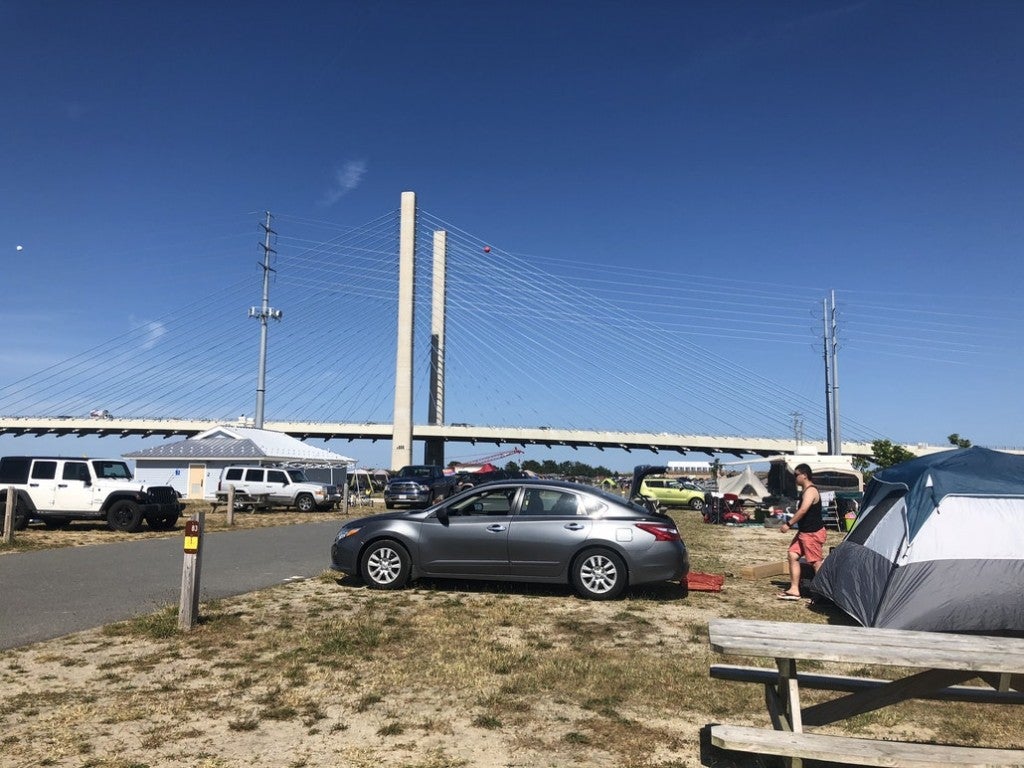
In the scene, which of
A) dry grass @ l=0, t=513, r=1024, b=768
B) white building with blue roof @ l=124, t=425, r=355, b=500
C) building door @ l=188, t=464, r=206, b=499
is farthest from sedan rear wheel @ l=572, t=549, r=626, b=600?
building door @ l=188, t=464, r=206, b=499

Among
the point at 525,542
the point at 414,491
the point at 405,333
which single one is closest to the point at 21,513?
the point at 525,542

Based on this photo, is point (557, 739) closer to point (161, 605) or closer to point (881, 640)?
point (881, 640)

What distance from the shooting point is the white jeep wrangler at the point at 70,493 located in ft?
63.2

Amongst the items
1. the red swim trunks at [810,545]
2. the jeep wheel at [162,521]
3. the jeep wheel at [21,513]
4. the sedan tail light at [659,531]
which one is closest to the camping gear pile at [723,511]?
the red swim trunks at [810,545]

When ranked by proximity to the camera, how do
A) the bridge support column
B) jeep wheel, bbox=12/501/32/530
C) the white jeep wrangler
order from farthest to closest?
1. the bridge support column
2. the white jeep wrangler
3. jeep wheel, bbox=12/501/32/530

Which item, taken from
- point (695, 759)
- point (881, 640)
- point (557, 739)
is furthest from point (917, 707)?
point (557, 739)

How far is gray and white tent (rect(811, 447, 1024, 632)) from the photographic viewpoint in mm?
7543

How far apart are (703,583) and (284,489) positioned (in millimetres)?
24289

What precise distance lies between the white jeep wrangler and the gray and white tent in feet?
55.3

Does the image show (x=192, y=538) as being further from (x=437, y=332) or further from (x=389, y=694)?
(x=437, y=332)

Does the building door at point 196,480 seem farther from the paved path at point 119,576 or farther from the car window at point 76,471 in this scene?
the paved path at point 119,576

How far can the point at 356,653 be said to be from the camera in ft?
22.2

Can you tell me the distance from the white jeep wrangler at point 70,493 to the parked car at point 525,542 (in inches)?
457

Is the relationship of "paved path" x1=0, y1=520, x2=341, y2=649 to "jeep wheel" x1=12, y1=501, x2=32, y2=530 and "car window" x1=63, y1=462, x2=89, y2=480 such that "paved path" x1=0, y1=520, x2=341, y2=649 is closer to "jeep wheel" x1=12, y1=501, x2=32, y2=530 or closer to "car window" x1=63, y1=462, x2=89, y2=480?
"car window" x1=63, y1=462, x2=89, y2=480
